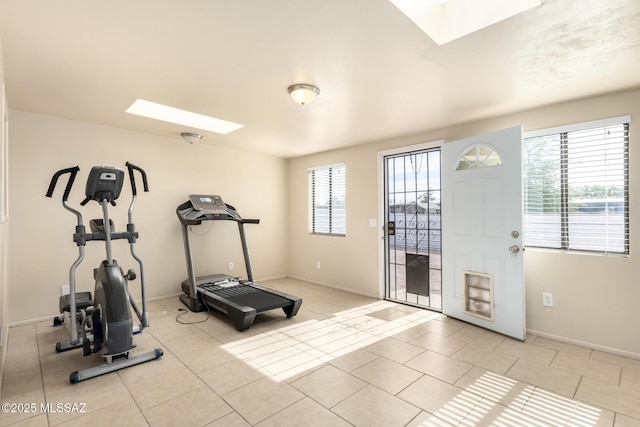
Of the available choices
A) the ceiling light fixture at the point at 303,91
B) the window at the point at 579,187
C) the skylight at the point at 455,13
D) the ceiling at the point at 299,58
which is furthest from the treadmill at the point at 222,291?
the skylight at the point at 455,13

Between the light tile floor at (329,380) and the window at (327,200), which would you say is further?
the window at (327,200)

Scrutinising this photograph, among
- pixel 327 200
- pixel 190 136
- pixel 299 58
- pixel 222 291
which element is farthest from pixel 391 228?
pixel 190 136

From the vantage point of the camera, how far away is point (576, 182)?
3.00 meters

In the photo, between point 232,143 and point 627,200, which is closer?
point 627,200

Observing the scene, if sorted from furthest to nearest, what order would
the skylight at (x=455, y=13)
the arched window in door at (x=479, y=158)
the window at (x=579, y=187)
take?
the arched window in door at (x=479, y=158)
the window at (x=579, y=187)
the skylight at (x=455, y=13)

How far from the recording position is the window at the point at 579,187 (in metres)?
2.79

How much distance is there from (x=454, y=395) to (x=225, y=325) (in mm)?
2409

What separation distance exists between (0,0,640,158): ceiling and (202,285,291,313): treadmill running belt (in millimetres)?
2136

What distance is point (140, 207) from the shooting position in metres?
4.32

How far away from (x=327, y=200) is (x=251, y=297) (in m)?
2.29

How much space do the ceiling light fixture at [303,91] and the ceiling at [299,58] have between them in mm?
68

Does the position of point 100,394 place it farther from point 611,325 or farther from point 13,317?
point 611,325

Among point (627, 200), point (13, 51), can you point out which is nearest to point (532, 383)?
point (627, 200)

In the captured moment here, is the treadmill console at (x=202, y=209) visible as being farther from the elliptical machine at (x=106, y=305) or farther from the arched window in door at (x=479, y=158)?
the arched window in door at (x=479, y=158)
